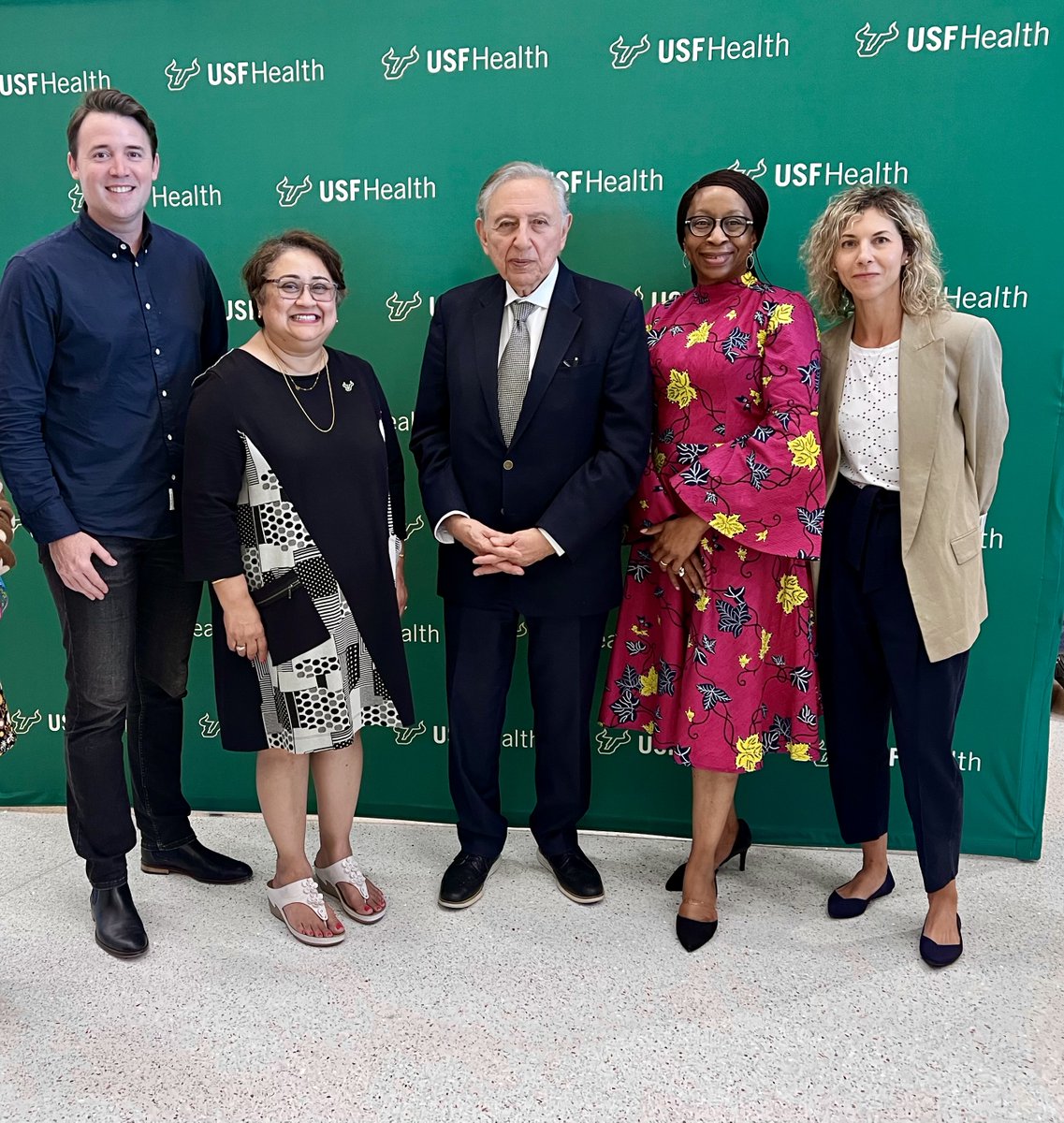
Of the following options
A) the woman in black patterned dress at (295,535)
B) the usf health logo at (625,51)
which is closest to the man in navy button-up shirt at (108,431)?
the woman in black patterned dress at (295,535)

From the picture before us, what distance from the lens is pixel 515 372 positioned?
215 cm

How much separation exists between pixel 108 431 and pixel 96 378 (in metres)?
0.12

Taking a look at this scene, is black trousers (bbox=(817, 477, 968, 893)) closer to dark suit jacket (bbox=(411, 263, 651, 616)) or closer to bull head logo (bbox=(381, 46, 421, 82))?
dark suit jacket (bbox=(411, 263, 651, 616))

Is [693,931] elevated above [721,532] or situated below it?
below

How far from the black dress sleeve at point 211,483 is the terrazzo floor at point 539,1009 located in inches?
37.0

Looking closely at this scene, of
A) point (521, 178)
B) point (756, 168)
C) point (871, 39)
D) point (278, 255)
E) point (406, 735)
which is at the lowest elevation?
point (406, 735)

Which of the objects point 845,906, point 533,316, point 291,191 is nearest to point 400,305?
point 291,191

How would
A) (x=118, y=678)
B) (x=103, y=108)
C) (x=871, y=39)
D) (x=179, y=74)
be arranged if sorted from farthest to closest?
(x=179, y=74) → (x=871, y=39) → (x=118, y=678) → (x=103, y=108)

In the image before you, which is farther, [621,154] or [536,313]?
[621,154]

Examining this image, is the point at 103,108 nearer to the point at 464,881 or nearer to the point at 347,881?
the point at 347,881

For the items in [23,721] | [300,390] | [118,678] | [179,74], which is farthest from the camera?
[23,721]

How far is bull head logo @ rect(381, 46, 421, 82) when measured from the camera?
2449 millimetres

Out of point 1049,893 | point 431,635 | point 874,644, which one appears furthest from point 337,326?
point 1049,893

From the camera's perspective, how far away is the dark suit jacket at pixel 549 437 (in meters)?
2.09
